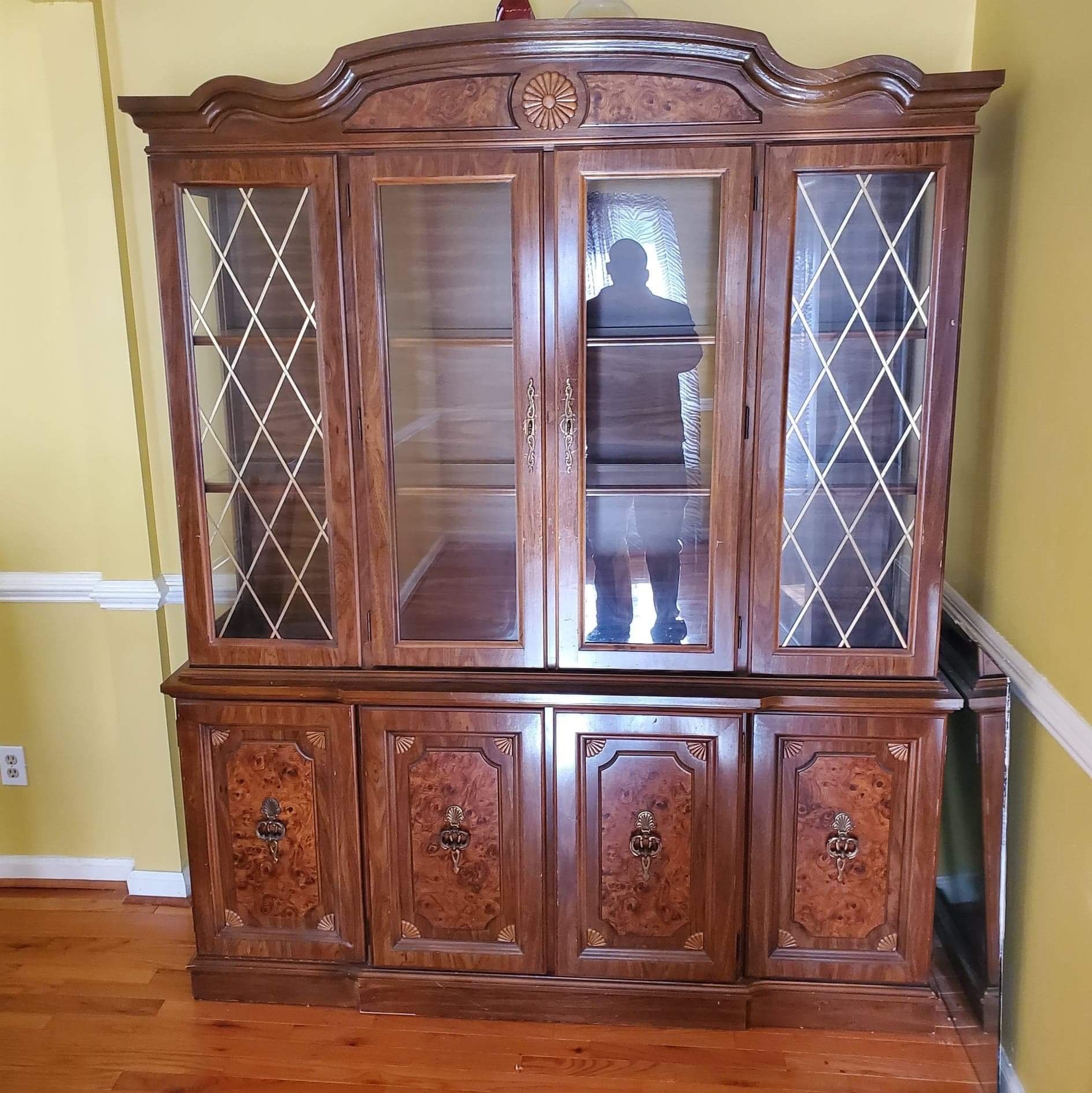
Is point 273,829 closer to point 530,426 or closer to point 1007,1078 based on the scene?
point 530,426

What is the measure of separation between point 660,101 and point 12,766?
7.72 ft

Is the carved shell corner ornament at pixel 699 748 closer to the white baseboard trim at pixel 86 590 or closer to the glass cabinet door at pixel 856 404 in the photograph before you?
the glass cabinet door at pixel 856 404

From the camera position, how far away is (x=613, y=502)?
1993mm

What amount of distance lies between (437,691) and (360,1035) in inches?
31.1

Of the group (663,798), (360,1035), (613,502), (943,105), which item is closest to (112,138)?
(613,502)

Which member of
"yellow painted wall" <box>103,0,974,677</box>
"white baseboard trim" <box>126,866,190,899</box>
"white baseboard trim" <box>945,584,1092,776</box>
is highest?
"yellow painted wall" <box>103,0,974,677</box>

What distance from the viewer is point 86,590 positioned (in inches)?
98.4

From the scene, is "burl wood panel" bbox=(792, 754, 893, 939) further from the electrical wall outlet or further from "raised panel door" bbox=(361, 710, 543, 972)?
the electrical wall outlet

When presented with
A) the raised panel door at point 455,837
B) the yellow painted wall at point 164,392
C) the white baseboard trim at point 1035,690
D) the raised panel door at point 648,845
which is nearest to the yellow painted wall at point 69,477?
the yellow painted wall at point 164,392

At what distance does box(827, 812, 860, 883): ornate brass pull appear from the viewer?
6.60ft

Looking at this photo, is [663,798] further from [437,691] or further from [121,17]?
[121,17]

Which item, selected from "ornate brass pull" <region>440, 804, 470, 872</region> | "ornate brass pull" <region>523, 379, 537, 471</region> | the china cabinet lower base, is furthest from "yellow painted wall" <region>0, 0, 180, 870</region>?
"ornate brass pull" <region>523, 379, 537, 471</region>

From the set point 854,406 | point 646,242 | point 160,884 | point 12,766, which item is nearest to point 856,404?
point 854,406

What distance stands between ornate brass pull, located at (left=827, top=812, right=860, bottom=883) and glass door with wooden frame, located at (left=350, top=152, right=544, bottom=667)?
2.34 ft
